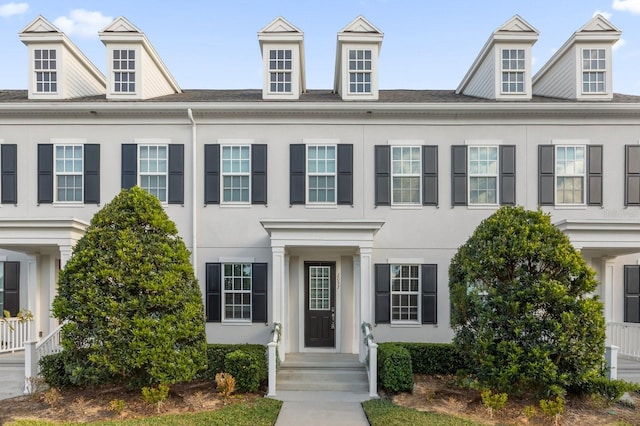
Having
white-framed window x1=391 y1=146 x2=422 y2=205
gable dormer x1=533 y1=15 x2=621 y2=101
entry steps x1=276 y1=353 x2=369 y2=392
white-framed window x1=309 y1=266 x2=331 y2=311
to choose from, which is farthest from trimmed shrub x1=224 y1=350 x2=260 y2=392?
gable dormer x1=533 y1=15 x2=621 y2=101

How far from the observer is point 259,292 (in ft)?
37.9

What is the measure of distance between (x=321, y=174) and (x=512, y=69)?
5997 millimetres

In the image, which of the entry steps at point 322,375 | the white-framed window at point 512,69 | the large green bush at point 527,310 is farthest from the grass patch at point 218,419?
the white-framed window at point 512,69

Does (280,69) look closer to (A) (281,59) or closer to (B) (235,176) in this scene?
(A) (281,59)

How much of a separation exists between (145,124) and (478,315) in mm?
9415

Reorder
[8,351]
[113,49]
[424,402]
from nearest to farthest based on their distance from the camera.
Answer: [424,402] → [8,351] → [113,49]

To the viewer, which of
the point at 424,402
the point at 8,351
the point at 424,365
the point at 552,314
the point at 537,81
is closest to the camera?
the point at 552,314

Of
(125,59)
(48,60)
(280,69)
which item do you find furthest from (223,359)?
(48,60)

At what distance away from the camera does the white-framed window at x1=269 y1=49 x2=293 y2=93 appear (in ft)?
40.2

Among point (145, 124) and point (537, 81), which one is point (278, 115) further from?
point (537, 81)

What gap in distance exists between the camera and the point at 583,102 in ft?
38.2

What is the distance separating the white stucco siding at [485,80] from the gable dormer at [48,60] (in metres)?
11.7

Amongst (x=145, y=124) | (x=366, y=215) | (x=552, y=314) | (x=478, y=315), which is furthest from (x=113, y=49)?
(x=552, y=314)

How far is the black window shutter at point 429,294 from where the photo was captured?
37.4ft
